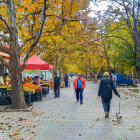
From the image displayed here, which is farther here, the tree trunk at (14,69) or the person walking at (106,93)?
the tree trunk at (14,69)

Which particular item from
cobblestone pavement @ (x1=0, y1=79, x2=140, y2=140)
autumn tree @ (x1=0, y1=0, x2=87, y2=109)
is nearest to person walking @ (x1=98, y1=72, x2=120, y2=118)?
cobblestone pavement @ (x1=0, y1=79, x2=140, y2=140)

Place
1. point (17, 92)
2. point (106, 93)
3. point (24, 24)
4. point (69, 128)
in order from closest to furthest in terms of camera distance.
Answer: point (69, 128)
point (106, 93)
point (17, 92)
point (24, 24)

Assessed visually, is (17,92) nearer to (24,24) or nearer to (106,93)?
(106,93)

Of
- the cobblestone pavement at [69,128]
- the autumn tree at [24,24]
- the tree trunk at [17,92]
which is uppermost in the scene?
the autumn tree at [24,24]

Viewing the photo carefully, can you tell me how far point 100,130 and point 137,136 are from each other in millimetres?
1028

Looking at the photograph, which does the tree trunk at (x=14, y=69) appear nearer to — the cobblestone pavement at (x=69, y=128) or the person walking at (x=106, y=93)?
the cobblestone pavement at (x=69, y=128)

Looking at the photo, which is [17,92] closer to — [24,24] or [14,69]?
[14,69]

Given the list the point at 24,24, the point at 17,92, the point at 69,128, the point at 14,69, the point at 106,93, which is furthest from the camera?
the point at 24,24

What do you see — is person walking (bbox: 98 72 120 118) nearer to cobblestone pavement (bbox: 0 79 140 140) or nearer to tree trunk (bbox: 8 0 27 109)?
cobblestone pavement (bbox: 0 79 140 140)

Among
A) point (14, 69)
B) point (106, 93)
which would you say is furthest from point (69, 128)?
point (14, 69)

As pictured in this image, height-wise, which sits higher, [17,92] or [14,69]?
[14,69]

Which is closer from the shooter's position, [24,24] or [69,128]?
[69,128]

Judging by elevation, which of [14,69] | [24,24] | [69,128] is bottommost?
[69,128]

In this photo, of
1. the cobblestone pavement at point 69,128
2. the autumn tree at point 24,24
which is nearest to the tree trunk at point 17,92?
the autumn tree at point 24,24
